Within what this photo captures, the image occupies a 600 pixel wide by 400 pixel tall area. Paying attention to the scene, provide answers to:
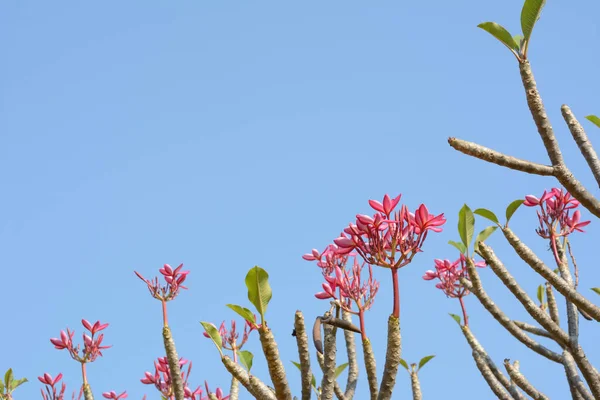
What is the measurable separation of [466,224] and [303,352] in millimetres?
1236

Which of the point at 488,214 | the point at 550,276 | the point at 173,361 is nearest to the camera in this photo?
the point at 550,276

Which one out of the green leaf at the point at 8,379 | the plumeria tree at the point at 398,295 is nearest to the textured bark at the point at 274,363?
the plumeria tree at the point at 398,295

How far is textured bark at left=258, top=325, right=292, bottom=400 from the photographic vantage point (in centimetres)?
286

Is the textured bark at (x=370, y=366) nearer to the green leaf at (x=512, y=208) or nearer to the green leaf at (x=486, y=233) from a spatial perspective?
the green leaf at (x=486, y=233)

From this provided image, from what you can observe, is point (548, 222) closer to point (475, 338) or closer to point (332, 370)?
point (475, 338)

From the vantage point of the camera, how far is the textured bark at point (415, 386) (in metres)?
4.68

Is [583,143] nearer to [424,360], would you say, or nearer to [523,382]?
[523,382]

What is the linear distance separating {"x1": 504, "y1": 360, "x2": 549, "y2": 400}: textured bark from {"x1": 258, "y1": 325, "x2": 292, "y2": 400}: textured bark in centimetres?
190

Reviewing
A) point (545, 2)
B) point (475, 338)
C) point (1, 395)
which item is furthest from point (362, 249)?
point (1, 395)

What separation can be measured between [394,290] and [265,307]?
1.59 ft

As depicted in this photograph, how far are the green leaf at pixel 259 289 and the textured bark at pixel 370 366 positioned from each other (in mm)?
473

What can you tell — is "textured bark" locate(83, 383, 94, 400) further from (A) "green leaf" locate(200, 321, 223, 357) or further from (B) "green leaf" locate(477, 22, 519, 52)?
(B) "green leaf" locate(477, 22, 519, 52)

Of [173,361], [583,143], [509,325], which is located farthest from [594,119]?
[173,361]

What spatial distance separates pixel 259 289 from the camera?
289 centimetres
